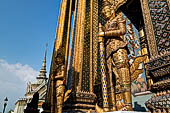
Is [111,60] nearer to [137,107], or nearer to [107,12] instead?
[107,12]

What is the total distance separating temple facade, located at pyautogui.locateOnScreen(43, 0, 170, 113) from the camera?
8.01 feet

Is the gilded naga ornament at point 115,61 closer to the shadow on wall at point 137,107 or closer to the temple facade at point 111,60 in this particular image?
the temple facade at point 111,60

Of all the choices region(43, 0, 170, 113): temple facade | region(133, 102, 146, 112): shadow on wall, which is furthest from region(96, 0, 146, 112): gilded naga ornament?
region(133, 102, 146, 112): shadow on wall

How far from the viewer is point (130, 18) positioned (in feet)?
25.6

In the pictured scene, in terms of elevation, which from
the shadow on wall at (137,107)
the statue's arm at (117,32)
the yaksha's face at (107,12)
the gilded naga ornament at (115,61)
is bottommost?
the shadow on wall at (137,107)

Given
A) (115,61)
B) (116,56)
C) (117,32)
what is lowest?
(115,61)

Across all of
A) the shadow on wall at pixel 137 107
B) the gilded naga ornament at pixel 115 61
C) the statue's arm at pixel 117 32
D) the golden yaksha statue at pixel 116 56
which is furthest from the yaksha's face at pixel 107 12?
the shadow on wall at pixel 137 107

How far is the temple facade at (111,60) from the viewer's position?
96.1 inches

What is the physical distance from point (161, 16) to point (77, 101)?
10.5ft

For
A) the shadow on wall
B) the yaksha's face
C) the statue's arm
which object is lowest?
→ the shadow on wall

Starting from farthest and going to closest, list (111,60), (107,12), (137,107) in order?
1. (137,107)
2. (107,12)
3. (111,60)

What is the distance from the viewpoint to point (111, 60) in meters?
4.14

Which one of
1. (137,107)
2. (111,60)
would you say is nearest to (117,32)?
(111,60)

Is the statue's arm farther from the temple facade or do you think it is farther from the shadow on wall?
the shadow on wall
